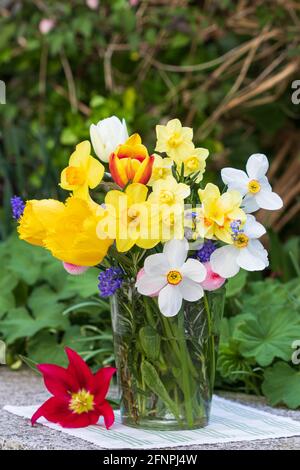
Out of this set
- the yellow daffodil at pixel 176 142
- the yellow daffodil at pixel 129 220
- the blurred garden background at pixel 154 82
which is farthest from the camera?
the blurred garden background at pixel 154 82

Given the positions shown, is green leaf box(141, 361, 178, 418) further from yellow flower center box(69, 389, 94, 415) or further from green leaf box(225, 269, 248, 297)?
green leaf box(225, 269, 248, 297)

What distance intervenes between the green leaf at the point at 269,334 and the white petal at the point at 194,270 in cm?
40

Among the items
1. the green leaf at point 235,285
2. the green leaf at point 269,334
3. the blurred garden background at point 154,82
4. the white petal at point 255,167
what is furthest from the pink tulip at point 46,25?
the white petal at point 255,167

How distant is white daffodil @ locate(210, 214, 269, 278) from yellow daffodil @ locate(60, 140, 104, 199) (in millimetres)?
199

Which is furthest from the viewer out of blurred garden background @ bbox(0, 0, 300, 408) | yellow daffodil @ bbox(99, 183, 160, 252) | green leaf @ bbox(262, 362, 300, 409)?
blurred garden background @ bbox(0, 0, 300, 408)

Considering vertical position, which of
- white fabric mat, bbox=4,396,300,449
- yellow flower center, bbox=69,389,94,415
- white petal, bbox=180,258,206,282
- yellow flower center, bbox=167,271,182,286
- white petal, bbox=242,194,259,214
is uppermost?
white petal, bbox=242,194,259,214

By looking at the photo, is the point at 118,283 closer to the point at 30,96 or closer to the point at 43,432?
the point at 43,432

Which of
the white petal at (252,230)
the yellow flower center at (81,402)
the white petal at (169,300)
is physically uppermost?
the white petal at (252,230)

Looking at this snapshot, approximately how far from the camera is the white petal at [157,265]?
131 cm

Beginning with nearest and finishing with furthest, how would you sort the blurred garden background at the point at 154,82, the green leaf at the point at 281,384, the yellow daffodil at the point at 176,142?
the yellow daffodil at the point at 176,142 → the green leaf at the point at 281,384 → the blurred garden background at the point at 154,82

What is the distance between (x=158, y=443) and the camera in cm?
131

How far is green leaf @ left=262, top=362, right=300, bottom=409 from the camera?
5.33ft

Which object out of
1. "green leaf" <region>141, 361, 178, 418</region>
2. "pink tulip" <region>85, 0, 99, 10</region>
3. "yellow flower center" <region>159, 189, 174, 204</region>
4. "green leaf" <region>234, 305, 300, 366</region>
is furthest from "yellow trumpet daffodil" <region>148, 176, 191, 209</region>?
"pink tulip" <region>85, 0, 99, 10</region>

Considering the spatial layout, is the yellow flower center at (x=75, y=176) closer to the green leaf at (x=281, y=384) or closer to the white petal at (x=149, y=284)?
the white petal at (x=149, y=284)
